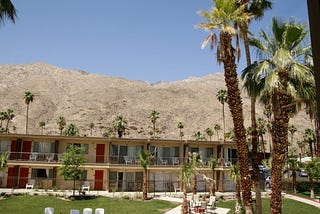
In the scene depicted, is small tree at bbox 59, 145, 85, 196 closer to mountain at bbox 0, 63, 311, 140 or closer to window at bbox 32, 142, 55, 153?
window at bbox 32, 142, 55, 153

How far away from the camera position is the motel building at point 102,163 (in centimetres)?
3484

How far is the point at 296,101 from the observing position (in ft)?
33.9

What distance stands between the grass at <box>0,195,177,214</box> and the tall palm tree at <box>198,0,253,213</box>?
15.0m

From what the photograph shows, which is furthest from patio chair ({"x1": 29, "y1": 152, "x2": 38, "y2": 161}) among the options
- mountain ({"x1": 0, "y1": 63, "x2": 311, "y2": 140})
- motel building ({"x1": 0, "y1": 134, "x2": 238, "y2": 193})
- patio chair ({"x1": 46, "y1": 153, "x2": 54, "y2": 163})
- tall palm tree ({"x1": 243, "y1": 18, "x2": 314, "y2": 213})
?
mountain ({"x1": 0, "y1": 63, "x2": 311, "y2": 140})

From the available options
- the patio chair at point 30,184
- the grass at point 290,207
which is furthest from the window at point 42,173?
the grass at point 290,207

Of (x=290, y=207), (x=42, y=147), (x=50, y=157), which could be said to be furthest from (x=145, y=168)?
(x=290, y=207)

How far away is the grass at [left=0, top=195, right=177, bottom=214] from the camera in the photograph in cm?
2519

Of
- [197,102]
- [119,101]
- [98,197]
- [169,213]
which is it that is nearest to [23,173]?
[98,197]

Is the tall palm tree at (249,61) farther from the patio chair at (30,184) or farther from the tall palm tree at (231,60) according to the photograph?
the patio chair at (30,184)

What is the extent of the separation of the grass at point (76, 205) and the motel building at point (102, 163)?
18.0 ft

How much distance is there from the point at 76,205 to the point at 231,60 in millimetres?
21047

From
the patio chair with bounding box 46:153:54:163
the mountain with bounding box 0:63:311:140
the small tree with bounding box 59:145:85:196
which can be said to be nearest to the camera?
the small tree with bounding box 59:145:85:196

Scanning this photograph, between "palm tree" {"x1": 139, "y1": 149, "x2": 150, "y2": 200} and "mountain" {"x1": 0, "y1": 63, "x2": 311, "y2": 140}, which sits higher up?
"mountain" {"x1": 0, "y1": 63, "x2": 311, "y2": 140}

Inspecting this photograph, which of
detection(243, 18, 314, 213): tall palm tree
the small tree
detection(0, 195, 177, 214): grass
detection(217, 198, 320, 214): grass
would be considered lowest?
detection(217, 198, 320, 214): grass
